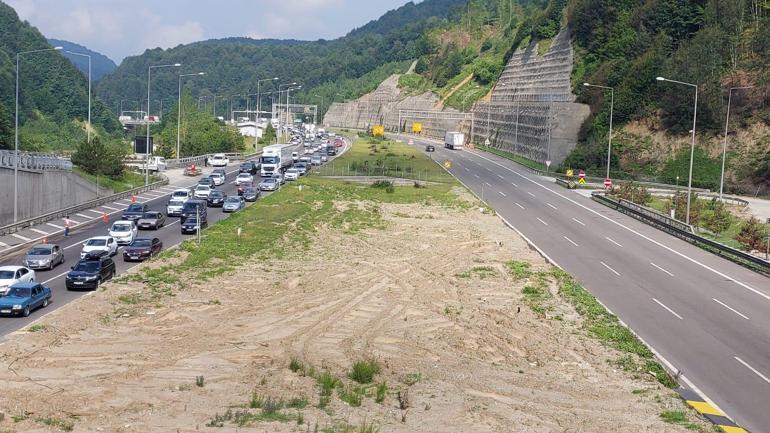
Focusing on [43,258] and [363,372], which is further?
[43,258]

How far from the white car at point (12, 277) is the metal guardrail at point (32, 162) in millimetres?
20502

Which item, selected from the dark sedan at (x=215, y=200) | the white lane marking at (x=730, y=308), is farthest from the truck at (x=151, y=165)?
the white lane marking at (x=730, y=308)

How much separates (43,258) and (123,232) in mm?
7571

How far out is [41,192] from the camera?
59.2m

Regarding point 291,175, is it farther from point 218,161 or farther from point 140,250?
point 140,250

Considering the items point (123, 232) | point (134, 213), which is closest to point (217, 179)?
point (134, 213)

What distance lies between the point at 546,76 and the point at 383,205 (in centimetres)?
7049

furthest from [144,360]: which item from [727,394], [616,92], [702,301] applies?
[616,92]

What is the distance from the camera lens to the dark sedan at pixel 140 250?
4300 cm

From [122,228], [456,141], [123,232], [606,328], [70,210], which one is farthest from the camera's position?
[456,141]

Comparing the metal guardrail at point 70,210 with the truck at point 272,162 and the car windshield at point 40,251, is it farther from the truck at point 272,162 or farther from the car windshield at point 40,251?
the truck at point 272,162

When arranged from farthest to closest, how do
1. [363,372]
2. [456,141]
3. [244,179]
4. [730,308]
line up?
1. [456,141]
2. [244,179]
3. [730,308]
4. [363,372]

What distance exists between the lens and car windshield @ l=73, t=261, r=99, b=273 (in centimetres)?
3622

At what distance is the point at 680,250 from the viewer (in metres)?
49.8
